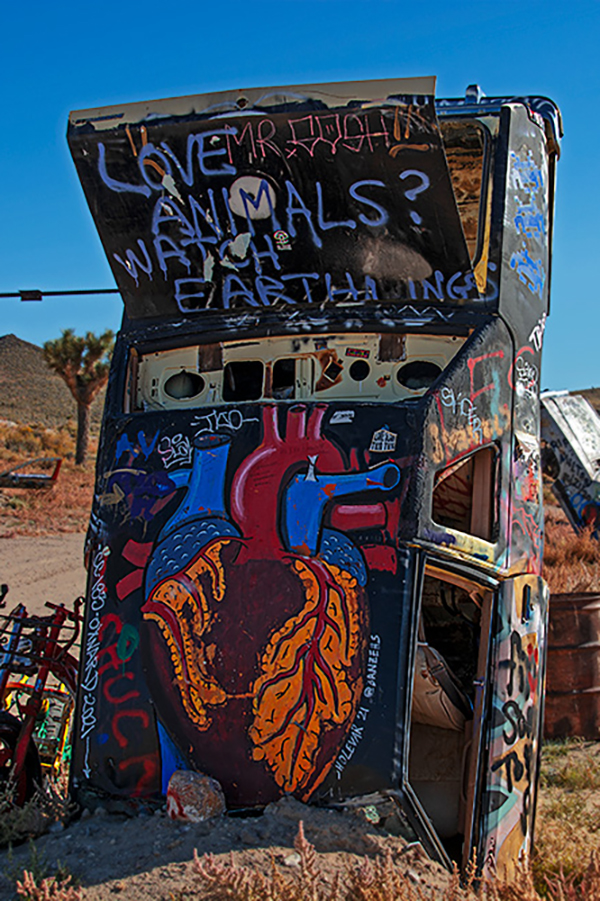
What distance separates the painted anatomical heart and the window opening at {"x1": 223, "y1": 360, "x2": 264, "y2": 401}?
72 cm

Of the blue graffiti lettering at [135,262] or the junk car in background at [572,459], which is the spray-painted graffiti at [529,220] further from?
A: the junk car in background at [572,459]

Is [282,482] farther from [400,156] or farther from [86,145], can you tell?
[86,145]

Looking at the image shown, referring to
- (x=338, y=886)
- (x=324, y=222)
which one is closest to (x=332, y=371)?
(x=324, y=222)

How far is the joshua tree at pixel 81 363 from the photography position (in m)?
31.0

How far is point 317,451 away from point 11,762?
9.38 feet

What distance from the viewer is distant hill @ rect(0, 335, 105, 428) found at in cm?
5300

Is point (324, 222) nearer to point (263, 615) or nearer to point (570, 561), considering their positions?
point (263, 615)

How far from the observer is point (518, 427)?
5531 millimetres

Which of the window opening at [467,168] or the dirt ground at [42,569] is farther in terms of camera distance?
the dirt ground at [42,569]

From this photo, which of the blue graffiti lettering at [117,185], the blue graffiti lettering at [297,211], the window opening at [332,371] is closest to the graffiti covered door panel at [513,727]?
the window opening at [332,371]

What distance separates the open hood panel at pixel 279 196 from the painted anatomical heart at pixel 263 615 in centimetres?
108

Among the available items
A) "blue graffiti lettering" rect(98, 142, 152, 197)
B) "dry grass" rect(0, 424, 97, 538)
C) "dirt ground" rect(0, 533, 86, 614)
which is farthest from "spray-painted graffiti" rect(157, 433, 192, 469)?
"dry grass" rect(0, 424, 97, 538)

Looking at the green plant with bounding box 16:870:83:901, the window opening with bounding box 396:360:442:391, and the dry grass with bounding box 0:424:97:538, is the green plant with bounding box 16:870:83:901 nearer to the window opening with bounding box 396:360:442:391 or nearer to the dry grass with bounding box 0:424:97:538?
the window opening with bounding box 396:360:442:391

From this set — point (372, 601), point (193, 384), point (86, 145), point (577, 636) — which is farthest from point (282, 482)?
point (577, 636)
